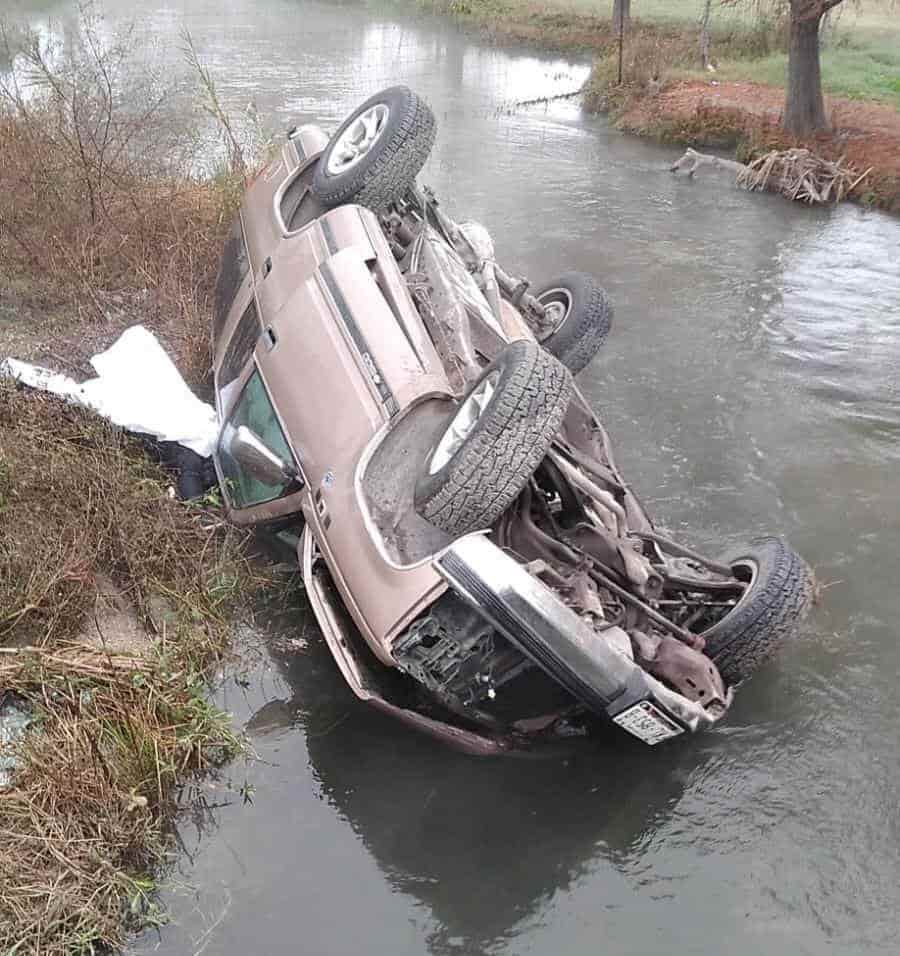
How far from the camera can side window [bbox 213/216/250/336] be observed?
5.30 m

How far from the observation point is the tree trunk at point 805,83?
14164 millimetres

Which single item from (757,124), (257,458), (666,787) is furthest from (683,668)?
(757,124)

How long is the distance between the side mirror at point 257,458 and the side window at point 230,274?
1056mm

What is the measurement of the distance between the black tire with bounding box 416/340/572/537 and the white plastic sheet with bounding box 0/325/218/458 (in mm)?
1986

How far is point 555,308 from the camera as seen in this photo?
257 inches

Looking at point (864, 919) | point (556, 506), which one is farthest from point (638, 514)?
point (864, 919)

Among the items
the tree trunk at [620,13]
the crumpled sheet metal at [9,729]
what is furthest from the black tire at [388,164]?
the tree trunk at [620,13]

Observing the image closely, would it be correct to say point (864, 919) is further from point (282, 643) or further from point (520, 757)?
point (282, 643)

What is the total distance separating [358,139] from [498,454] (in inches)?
111

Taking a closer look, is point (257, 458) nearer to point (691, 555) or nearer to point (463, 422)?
point (463, 422)

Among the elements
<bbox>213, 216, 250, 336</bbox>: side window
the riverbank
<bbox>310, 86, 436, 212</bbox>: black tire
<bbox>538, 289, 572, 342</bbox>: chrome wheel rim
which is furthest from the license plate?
the riverbank

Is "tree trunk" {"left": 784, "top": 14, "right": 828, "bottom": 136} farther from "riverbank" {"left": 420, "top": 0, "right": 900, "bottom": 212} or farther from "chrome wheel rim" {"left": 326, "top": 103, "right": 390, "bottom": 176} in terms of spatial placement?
"chrome wheel rim" {"left": 326, "top": 103, "right": 390, "bottom": 176}

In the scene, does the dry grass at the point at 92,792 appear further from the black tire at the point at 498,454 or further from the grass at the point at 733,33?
the grass at the point at 733,33

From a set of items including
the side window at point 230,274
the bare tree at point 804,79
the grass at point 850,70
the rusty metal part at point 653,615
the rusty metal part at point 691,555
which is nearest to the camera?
the rusty metal part at point 653,615
